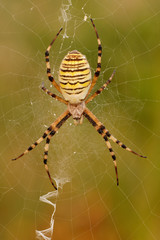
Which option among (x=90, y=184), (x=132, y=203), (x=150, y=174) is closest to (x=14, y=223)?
(x=90, y=184)

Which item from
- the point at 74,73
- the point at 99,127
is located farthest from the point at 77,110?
the point at 74,73

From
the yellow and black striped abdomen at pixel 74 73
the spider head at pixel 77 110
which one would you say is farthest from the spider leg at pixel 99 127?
the yellow and black striped abdomen at pixel 74 73

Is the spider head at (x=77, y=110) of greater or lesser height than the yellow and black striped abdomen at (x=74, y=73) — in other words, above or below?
below

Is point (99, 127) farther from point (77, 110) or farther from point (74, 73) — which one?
point (74, 73)

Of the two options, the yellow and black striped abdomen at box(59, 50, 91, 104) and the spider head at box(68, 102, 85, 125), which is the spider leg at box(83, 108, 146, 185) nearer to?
the spider head at box(68, 102, 85, 125)

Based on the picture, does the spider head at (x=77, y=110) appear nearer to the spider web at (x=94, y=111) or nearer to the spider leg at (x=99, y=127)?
the spider leg at (x=99, y=127)

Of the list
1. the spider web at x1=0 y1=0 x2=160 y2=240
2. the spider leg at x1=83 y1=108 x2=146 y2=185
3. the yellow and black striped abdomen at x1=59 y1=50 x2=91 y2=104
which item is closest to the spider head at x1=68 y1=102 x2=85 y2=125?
the spider leg at x1=83 y1=108 x2=146 y2=185

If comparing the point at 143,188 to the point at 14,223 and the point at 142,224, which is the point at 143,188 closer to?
the point at 142,224
